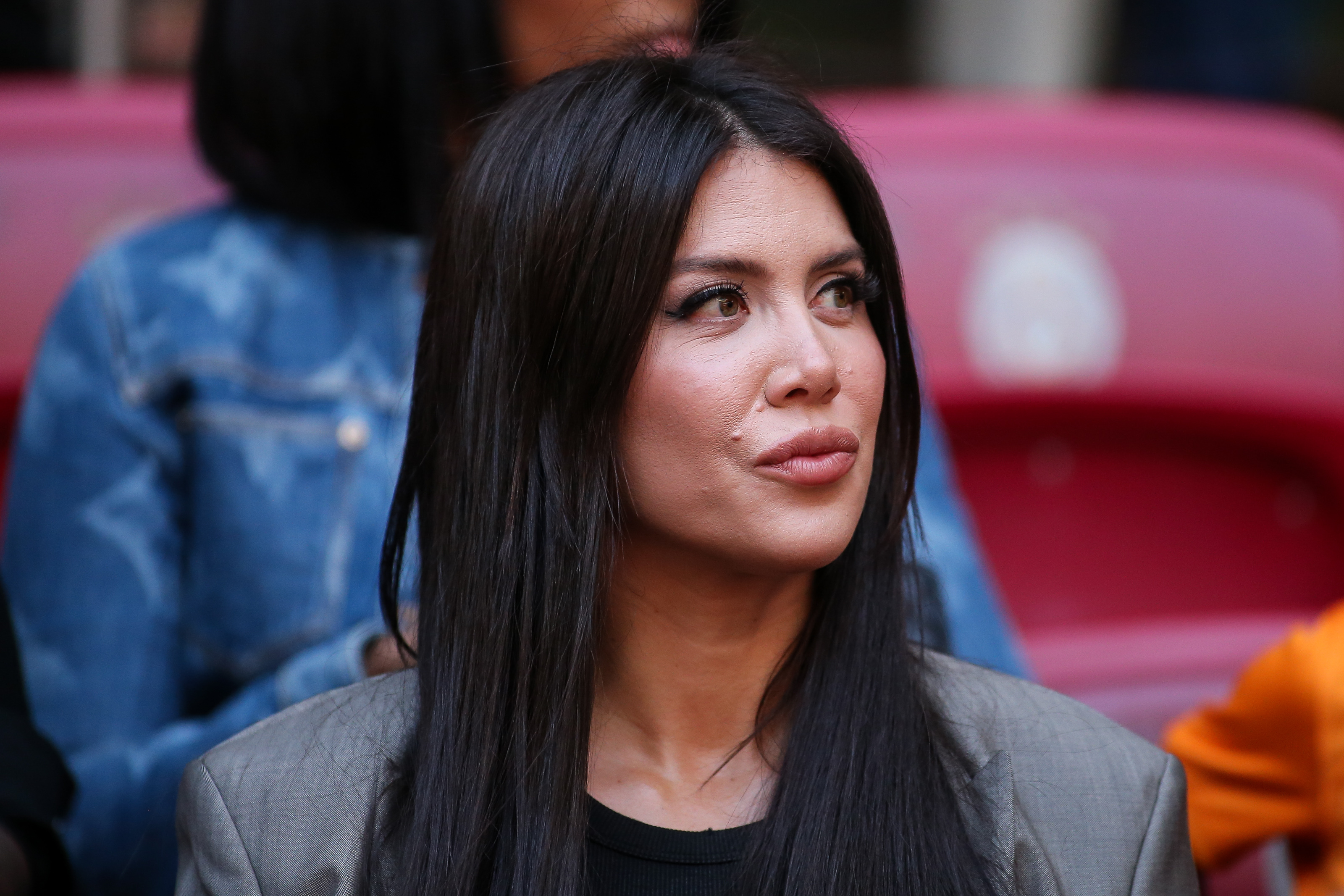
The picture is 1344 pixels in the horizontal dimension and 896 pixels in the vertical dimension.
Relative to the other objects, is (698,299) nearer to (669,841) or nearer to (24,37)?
(669,841)

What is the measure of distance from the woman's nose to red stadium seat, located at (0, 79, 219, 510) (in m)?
1.59

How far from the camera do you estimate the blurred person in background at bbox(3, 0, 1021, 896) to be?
1763mm

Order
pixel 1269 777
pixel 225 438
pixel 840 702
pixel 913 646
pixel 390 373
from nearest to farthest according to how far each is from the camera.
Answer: pixel 840 702
pixel 913 646
pixel 1269 777
pixel 225 438
pixel 390 373

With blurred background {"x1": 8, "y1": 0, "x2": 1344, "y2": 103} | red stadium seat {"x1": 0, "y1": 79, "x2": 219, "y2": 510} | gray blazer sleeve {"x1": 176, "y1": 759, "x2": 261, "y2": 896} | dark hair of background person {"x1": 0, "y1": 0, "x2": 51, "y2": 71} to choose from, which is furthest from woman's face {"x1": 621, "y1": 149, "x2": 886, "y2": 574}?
blurred background {"x1": 8, "y1": 0, "x2": 1344, "y2": 103}

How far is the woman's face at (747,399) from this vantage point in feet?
4.14

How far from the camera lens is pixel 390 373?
198 cm

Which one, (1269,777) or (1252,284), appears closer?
(1269,777)

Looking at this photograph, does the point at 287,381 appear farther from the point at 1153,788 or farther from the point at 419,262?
the point at 1153,788

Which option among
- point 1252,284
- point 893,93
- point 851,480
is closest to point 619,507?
point 851,480

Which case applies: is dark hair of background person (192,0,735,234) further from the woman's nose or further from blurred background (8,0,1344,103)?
blurred background (8,0,1344,103)

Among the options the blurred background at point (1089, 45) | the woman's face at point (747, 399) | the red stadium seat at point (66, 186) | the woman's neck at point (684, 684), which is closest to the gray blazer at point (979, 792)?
the woman's neck at point (684, 684)

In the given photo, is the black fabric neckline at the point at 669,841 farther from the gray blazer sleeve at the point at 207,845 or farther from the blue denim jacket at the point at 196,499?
the blue denim jacket at the point at 196,499

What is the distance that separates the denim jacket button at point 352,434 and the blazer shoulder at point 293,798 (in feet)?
1.81

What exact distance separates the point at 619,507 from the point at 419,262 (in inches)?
32.7
